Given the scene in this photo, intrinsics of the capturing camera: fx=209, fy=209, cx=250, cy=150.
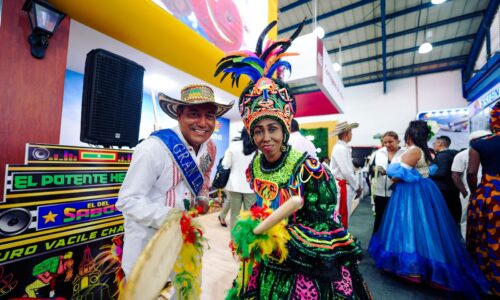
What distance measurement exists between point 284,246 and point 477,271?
94.3 inches

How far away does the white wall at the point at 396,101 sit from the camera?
10242mm

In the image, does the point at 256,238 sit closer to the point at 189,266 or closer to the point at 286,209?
the point at 286,209

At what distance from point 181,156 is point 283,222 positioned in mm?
709

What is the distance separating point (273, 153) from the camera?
1.02 meters

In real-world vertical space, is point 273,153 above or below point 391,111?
below

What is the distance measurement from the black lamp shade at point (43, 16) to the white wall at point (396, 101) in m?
11.5

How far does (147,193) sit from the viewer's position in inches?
45.1

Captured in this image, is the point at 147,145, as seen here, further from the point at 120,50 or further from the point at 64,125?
the point at 64,125

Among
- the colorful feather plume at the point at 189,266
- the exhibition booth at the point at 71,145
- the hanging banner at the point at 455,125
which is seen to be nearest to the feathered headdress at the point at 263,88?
the exhibition booth at the point at 71,145

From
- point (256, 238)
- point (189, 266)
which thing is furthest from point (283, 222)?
point (189, 266)

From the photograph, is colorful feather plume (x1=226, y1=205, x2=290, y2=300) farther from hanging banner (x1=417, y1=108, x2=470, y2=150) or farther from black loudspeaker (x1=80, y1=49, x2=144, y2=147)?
hanging banner (x1=417, y1=108, x2=470, y2=150)

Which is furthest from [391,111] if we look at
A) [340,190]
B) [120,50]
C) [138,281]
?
[138,281]

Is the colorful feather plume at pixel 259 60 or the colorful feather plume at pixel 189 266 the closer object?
the colorful feather plume at pixel 189 266

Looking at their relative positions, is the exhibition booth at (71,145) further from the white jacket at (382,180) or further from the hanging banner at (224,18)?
the white jacket at (382,180)
